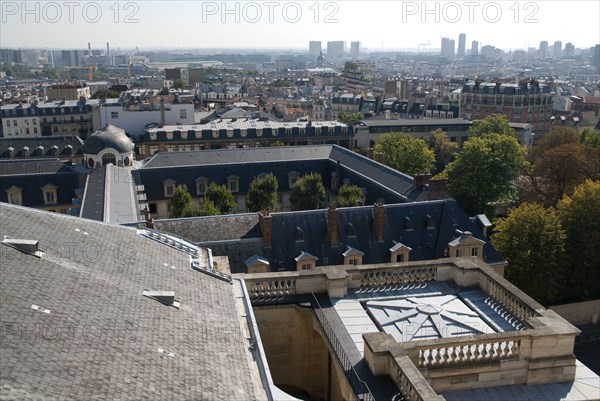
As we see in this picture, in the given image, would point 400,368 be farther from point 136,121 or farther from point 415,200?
point 136,121

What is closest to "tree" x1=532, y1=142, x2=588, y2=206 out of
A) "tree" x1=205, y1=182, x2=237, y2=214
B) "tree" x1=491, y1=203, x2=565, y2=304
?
"tree" x1=491, y1=203, x2=565, y2=304

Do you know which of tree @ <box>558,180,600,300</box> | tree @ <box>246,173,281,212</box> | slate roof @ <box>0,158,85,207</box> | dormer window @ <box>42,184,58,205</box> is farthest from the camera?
dormer window @ <box>42,184,58,205</box>

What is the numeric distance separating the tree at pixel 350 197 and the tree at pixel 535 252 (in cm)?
1274

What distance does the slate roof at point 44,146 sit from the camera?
3031 inches

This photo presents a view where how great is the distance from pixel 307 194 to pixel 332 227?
17.7 metres

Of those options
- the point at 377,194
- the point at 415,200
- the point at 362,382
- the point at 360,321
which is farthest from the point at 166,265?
the point at 377,194

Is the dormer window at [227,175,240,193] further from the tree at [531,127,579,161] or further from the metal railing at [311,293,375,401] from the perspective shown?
the metal railing at [311,293,375,401]

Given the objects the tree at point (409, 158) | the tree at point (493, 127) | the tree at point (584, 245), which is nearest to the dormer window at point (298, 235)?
the tree at point (584, 245)

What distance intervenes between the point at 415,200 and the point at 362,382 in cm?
3617

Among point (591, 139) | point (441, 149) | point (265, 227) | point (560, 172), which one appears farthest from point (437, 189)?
point (591, 139)

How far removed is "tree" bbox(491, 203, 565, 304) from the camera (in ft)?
147

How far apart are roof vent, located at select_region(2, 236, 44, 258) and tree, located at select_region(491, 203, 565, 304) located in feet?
120

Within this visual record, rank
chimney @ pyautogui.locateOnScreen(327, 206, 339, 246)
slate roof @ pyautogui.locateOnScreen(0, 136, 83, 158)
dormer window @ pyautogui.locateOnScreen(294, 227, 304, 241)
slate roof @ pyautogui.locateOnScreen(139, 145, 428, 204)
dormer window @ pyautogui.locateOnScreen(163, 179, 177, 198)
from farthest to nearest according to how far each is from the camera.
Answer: slate roof @ pyautogui.locateOnScreen(0, 136, 83, 158) < dormer window @ pyautogui.locateOnScreen(163, 179, 177, 198) < slate roof @ pyautogui.locateOnScreen(139, 145, 428, 204) < chimney @ pyautogui.locateOnScreen(327, 206, 339, 246) < dormer window @ pyautogui.locateOnScreen(294, 227, 304, 241)

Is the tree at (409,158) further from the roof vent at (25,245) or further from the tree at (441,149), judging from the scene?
the roof vent at (25,245)
